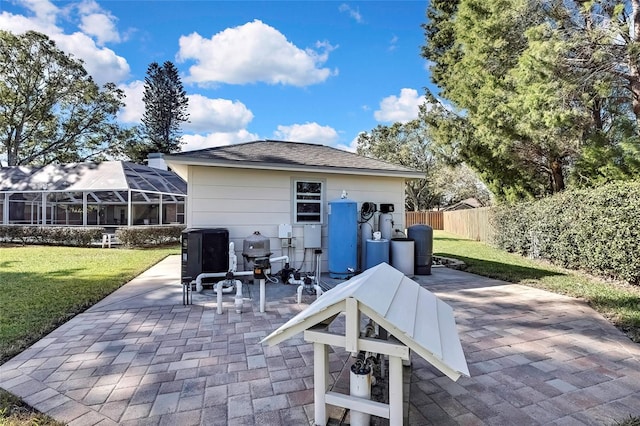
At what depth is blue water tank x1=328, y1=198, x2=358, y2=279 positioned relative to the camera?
22.6 feet

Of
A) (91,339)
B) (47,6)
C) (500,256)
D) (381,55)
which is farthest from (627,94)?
(47,6)

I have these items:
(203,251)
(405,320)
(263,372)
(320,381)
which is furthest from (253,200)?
(405,320)

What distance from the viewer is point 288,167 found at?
6828 mm

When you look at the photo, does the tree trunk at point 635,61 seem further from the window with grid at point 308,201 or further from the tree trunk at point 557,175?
the window with grid at point 308,201

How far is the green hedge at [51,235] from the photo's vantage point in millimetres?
12875

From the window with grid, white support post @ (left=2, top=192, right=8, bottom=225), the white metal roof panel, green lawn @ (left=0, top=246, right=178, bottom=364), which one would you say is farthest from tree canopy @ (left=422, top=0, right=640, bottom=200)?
white support post @ (left=2, top=192, right=8, bottom=225)

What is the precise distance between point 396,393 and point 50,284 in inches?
278

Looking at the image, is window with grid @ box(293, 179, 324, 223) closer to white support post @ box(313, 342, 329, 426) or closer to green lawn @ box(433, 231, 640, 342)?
green lawn @ box(433, 231, 640, 342)

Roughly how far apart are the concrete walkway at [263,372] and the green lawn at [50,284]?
32 centimetres

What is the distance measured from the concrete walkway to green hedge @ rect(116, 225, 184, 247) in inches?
342

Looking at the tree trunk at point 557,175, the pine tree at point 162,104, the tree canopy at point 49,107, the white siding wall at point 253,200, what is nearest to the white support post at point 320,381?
the white siding wall at point 253,200

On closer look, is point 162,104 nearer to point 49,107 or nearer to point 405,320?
point 49,107

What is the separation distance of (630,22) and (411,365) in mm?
8546

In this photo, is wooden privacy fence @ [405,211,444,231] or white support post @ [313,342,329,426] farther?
wooden privacy fence @ [405,211,444,231]
